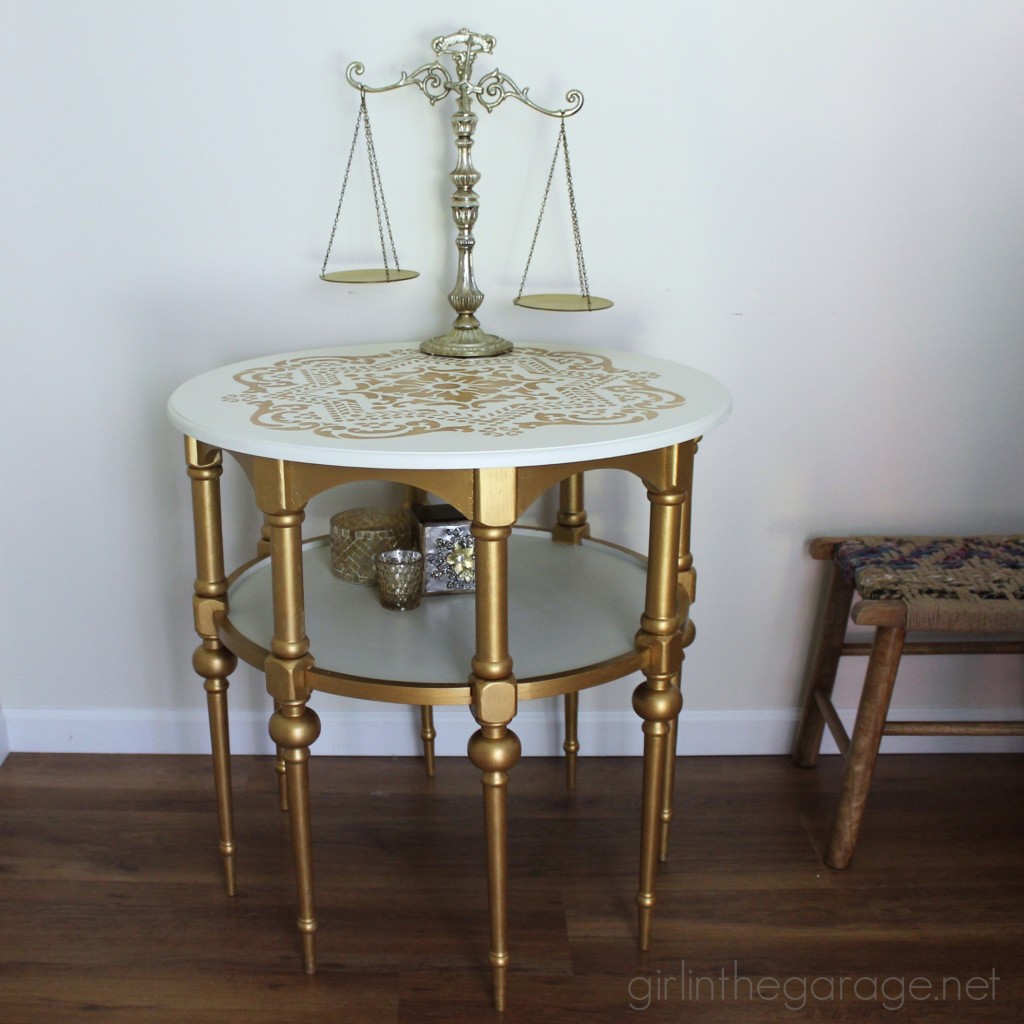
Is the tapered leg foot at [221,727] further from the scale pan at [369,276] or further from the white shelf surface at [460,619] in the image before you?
the scale pan at [369,276]

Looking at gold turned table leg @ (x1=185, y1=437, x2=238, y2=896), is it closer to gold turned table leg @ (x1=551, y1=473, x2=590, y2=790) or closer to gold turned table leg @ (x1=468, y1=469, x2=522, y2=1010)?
gold turned table leg @ (x1=468, y1=469, x2=522, y2=1010)

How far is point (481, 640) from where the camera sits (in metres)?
1.37

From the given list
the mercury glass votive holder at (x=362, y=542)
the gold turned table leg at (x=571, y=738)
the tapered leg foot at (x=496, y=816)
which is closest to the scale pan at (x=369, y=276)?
the mercury glass votive holder at (x=362, y=542)

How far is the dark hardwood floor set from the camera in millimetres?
1599

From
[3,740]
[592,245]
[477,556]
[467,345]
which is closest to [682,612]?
[477,556]

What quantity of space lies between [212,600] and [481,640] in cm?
48

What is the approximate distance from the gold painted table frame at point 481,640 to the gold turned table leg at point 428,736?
19.9 inches

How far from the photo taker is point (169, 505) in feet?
6.85

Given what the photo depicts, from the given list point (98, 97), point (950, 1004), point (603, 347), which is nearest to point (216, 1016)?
point (950, 1004)

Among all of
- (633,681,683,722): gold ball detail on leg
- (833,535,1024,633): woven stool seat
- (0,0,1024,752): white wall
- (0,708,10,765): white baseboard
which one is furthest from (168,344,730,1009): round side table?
(0,708,10,765): white baseboard

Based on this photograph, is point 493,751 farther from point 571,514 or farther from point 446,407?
point 571,514

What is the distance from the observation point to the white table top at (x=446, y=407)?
1.28 m

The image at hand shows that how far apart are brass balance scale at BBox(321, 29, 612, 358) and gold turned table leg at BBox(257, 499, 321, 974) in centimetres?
53

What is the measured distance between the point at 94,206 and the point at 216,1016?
1.33m
